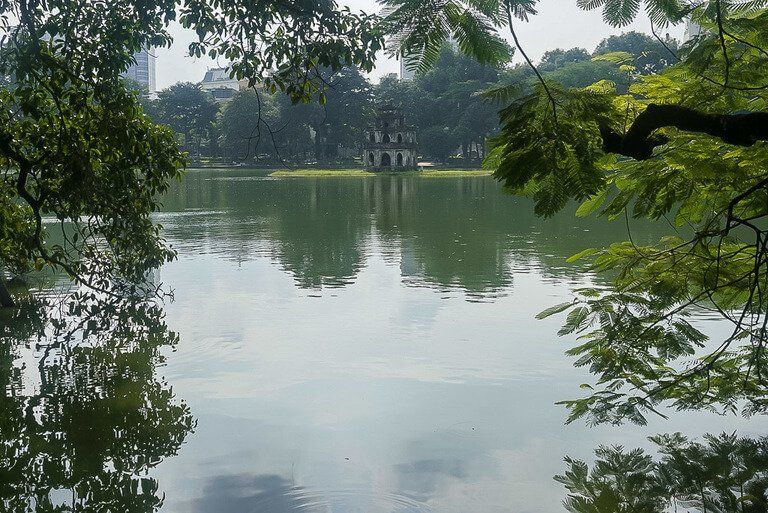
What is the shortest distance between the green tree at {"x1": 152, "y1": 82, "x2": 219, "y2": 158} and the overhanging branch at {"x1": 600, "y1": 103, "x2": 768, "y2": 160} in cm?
5900

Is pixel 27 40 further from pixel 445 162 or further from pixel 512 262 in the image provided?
pixel 445 162

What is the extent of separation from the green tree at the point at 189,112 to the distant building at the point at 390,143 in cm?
1621

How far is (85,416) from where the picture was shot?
5527 millimetres

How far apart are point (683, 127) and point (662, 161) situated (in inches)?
49.1

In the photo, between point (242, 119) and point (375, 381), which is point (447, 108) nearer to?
point (242, 119)

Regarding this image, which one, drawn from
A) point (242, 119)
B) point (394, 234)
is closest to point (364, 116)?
point (242, 119)

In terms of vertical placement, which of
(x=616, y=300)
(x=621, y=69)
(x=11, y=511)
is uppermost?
Answer: (x=621, y=69)

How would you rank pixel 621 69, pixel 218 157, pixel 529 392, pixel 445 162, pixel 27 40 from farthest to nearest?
pixel 218 157, pixel 445 162, pixel 529 392, pixel 27 40, pixel 621 69

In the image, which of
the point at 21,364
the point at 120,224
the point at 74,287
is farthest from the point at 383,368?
the point at 74,287

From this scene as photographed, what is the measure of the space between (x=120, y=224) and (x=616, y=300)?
3331 millimetres

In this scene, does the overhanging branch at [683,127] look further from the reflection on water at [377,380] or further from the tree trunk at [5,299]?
the tree trunk at [5,299]

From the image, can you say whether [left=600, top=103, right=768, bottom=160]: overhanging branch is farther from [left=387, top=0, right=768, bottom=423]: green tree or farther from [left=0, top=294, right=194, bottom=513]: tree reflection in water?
[left=0, top=294, right=194, bottom=513]: tree reflection in water

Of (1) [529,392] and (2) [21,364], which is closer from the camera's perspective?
(1) [529,392]

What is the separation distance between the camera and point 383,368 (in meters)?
6.62
